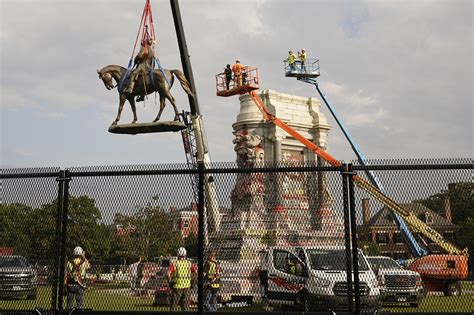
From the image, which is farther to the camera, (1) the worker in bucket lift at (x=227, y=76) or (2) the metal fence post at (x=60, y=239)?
(1) the worker in bucket lift at (x=227, y=76)

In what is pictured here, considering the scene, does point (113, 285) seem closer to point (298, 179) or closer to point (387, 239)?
point (298, 179)

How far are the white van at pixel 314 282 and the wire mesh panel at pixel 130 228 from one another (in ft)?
5.02

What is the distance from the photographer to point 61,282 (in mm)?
8672

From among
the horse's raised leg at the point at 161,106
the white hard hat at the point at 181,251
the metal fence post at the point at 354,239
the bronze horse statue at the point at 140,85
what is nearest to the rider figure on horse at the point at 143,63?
the bronze horse statue at the point at 140,85

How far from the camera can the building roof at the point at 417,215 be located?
334 inches

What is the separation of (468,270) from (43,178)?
24.0 ft

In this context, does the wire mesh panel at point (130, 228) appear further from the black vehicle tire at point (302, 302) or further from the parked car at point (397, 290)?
the parked car at point (397, 290)

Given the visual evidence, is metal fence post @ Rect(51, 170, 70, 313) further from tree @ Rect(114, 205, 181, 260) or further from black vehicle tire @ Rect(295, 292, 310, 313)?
black vehicle tire @ Rect(295, 292, 310, 313)

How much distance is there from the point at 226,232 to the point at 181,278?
110 cm

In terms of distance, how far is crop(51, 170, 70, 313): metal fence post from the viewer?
877 centimetres

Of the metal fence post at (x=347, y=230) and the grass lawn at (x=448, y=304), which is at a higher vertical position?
the metal fence post at (x=347, y=230)

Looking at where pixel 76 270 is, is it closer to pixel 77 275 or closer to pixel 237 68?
pixel 77 275

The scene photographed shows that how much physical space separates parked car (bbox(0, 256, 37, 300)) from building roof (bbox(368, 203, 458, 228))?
5.94 meters

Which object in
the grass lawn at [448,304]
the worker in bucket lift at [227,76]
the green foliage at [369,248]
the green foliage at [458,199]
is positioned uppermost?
the worker in bucket lift at [227,76]
